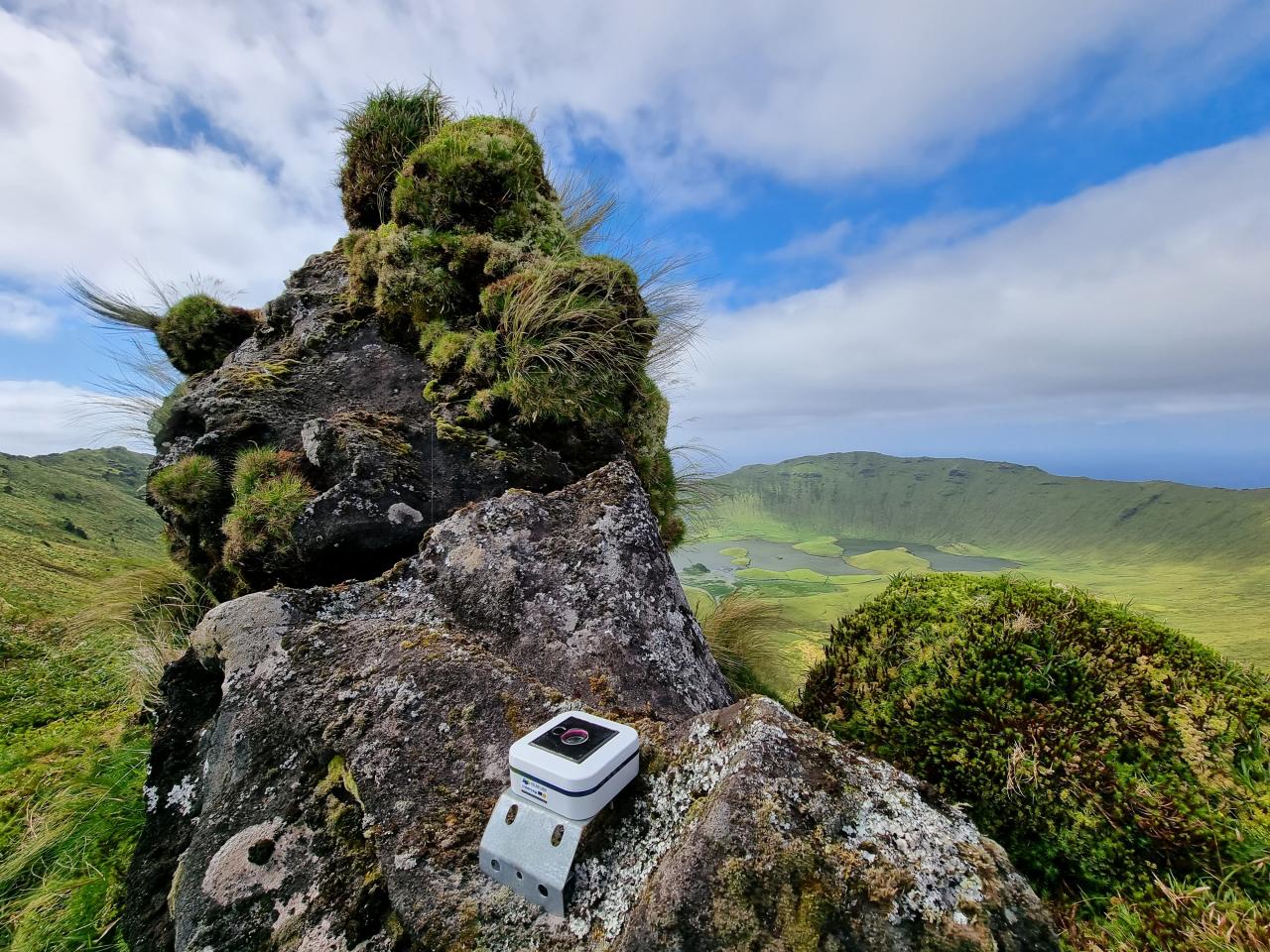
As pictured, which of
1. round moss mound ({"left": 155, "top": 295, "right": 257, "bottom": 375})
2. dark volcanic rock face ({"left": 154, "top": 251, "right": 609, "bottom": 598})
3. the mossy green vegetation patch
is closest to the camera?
dark volcanic rock face ({"left": 154, "top": 251, "right": 609, "bottom": 598})

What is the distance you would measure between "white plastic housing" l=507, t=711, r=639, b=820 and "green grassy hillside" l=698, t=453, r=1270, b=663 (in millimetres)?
38509

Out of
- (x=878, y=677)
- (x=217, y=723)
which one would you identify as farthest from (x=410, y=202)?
(x=878, y=677)

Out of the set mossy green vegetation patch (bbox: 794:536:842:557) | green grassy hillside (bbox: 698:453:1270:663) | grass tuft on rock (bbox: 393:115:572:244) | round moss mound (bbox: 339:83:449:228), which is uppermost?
round moss mound (bbox: 339:83:449:228)

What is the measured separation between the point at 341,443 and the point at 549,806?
3690 mm

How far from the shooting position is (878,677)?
10.8ft

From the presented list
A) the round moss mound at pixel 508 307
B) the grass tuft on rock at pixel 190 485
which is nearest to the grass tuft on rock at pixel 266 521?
the grass tuft on rock at pixel 190 485

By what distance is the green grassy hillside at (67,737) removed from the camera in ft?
11.0

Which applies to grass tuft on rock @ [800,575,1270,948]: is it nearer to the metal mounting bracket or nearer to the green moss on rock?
the metal mounting bracket

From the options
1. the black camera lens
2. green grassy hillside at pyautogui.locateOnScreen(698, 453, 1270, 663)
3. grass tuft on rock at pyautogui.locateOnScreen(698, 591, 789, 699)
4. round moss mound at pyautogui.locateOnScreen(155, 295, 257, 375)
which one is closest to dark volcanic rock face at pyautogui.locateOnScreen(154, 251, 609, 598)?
round moss mound at pyautogui.locateOnScreen(155, 295, 257, 375)

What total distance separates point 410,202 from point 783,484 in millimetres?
157271

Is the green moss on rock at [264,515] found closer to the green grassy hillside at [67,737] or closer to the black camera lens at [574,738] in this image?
the green grassy hillside at [67,737]

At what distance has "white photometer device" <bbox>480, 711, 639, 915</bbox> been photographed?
208 centimetres

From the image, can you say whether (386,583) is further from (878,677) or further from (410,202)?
(410,202)

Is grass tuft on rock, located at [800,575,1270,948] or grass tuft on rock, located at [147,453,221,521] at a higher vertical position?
grass tuft on rock, located at [147,453,221,521]
